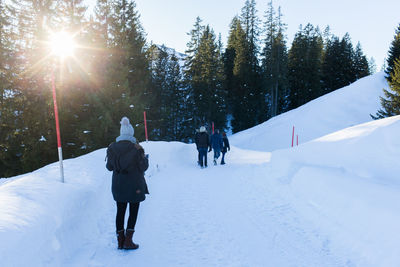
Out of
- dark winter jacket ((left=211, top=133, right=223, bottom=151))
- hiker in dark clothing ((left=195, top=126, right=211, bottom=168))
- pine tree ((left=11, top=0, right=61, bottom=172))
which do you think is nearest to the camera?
hiker in dark clothing ((left=195, top=126, right=211, bottom=168))

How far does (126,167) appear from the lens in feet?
12.4

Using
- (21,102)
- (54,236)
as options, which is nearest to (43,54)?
(21,102)

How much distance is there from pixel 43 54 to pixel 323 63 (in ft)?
161

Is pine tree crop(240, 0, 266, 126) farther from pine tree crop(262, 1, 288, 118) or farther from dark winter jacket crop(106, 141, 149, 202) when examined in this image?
dark winter jacket crop(106, 141, 149, 202)

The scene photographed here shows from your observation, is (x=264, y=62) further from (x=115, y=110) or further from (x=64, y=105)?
(x=64, y=105)

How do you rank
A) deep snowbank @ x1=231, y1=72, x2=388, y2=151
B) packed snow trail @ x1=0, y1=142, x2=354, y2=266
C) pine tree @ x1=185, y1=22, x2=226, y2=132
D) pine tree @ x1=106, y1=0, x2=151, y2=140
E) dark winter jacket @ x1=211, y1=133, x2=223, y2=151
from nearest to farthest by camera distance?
packed snow trail @ x1=0, y1=142, x2=354, y2=266, dark winter jacket @ x1=211, y1=133, x2=223, y2=151, pine tree @ x1=106, y1=0, x2=151, y2=140, deep snowbank @ x1=231, y1=72, x2=388, y2=151, pine tree @ x1=185, y1=22, x2=226, y2=132

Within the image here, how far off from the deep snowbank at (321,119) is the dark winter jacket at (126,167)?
22.9 meters

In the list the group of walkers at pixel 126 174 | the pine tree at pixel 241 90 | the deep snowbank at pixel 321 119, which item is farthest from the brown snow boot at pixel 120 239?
the pine tree at pixel 241 90

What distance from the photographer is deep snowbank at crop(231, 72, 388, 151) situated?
86.9 ft

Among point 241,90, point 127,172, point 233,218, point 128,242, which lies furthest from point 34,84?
point 241,90

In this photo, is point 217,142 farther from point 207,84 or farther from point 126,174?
point 207,84

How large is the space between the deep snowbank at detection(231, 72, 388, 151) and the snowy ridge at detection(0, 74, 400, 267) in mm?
18662

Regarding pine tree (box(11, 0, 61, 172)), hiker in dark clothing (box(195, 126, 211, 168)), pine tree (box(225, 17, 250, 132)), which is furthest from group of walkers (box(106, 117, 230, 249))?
pine tree (box(225, 17, 250, 132))

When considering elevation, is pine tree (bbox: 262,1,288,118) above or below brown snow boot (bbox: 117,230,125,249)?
above
